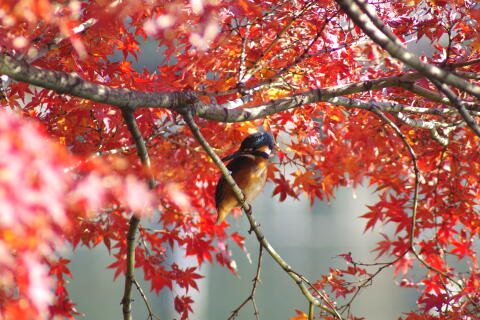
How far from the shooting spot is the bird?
2.15 m

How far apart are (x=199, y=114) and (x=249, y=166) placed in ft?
2.24

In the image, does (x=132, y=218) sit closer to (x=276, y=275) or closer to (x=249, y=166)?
(x=249, y=166)

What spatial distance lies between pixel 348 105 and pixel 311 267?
5461 mm

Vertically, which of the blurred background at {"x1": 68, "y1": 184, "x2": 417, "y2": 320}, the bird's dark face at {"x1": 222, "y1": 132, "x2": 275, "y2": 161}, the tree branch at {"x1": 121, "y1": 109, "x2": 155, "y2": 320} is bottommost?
the tree branch at {"x1": 121, "y1": 109, "x2": 155, "y2": 320}

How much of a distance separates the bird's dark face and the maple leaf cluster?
0.07m

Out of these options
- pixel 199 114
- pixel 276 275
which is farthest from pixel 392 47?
pixel 276 275

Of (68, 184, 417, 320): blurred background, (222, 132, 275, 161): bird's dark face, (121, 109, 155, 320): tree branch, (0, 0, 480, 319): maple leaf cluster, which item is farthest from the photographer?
(68, 184, 417, 320): blurred background

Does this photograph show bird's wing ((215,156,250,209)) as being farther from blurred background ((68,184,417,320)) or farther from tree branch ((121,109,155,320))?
blurred background ((68,184,417,320))

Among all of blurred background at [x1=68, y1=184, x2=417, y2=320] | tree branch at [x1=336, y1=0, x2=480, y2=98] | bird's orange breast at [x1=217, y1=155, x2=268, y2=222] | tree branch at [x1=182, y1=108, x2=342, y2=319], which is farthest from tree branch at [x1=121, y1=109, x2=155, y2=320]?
blurred background at [x1=68, y1=184, x2=417, y2=320]

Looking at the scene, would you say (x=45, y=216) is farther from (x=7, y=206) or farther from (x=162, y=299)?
(x=162, y=299)

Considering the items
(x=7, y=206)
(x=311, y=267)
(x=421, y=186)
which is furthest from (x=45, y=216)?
(x=311, y=267)

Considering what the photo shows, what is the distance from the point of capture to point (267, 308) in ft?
19.6

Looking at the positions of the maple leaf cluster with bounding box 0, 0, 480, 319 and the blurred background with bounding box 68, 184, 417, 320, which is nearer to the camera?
the maple leaf cluster with bounding box 0, 0, 480, 319

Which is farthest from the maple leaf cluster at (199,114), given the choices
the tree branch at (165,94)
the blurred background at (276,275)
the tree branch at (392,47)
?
the blurred background at (276,275)
